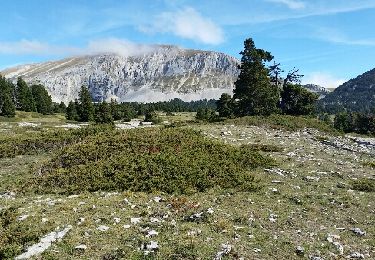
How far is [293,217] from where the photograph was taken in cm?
1778

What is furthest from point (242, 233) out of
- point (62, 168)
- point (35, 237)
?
point (62, 168)

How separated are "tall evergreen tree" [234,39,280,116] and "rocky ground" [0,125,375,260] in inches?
1787

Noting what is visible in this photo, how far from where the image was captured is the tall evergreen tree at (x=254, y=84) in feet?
228

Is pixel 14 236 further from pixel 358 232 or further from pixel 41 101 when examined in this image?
pixel 41 101

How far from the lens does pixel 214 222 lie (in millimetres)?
16500

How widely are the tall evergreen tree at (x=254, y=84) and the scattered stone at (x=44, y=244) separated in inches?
2273

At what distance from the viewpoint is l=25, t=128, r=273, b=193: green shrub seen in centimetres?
2267

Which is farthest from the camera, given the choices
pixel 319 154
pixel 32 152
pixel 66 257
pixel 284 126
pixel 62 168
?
pixel 284 126

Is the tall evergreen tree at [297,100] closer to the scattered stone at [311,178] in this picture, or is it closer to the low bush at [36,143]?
the low bush at [36,143]

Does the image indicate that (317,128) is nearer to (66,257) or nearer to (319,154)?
(319,154)

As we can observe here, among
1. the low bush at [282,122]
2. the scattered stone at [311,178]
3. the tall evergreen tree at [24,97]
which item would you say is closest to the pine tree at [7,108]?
the tall evergreen tree at [24,97]

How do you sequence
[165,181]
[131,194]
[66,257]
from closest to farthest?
[66,257], [131,194], [165,181]

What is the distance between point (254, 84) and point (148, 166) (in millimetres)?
48370

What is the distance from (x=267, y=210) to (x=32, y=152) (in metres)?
25.5
